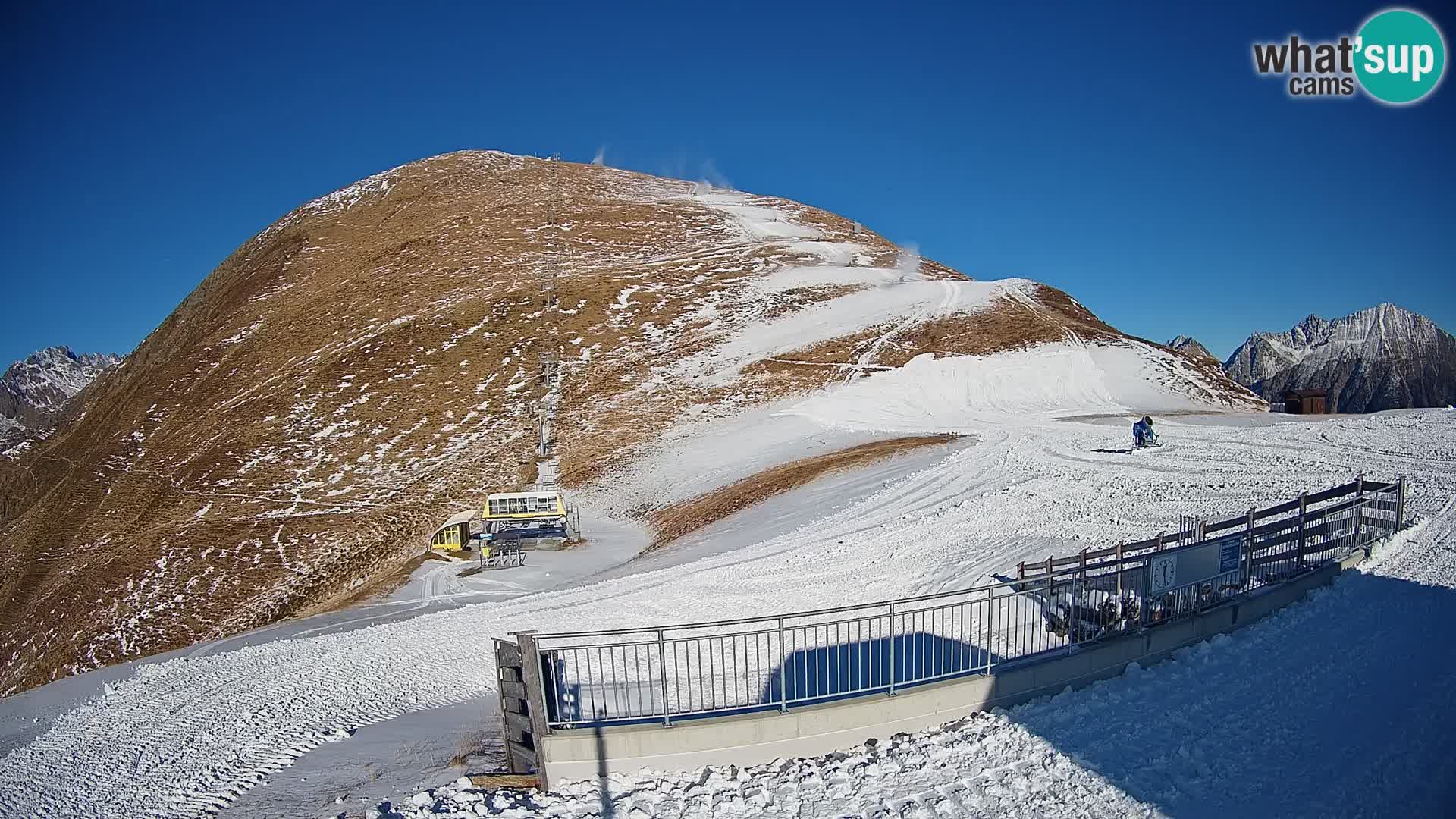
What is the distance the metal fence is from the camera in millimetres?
8867

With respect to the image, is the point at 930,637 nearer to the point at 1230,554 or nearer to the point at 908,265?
the point at 1230,554

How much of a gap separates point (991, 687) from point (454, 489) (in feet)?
119

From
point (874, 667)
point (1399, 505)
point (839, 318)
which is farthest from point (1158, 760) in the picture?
point (839, 318)

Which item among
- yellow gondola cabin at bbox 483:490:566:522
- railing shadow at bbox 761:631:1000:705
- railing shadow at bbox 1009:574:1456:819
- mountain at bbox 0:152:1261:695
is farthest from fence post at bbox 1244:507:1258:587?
mountain at bbox 0:152:1261:695

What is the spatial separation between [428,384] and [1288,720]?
49655mm

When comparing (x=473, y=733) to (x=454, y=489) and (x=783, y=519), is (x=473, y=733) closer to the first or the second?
(x=783, y=519)

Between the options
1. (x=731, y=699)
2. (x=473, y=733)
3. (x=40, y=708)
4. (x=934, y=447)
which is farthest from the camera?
(x=934, y=447)

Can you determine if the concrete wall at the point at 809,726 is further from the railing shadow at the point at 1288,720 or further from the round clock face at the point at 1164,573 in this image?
the round clock face at the point at 1164,573

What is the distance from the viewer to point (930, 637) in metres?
12.0

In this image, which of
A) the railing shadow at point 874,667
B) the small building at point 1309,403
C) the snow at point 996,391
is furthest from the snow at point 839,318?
the railing shadow at point 874,667

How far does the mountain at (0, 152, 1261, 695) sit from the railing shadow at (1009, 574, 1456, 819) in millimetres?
26400

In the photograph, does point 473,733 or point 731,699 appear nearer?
point 731,699

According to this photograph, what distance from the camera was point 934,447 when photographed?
103ft

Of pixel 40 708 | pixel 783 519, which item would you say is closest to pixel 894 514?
pixel 783 519
